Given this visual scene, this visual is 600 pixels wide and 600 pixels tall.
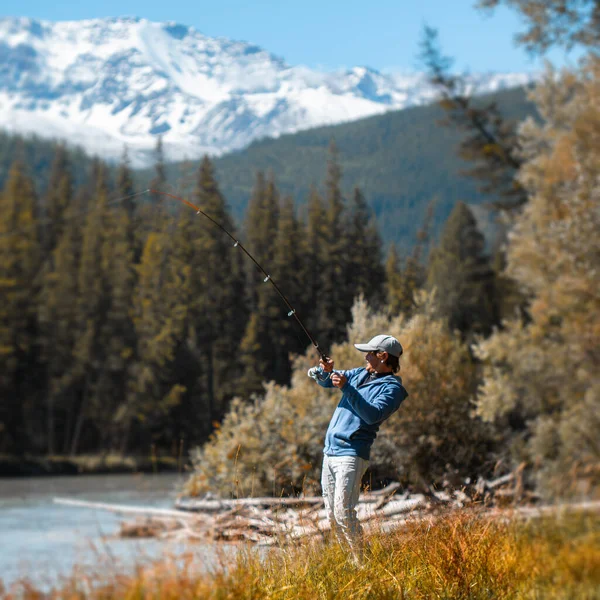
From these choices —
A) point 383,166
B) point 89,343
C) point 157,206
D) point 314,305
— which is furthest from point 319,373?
point 383,166

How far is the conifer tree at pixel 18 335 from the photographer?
51.8 metres

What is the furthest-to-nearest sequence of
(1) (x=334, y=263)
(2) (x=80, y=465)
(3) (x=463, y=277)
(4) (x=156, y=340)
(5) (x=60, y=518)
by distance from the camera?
(4) (x=156, y=340), (1) (x=334, y=263), (3) (x=463, y=277), (2) (x=80, y=465), (5) (x=60, y=518)

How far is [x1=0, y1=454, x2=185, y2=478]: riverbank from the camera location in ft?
152

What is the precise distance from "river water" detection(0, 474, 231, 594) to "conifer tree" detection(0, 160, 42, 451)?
31.2 ft

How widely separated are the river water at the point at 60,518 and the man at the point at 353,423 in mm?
898

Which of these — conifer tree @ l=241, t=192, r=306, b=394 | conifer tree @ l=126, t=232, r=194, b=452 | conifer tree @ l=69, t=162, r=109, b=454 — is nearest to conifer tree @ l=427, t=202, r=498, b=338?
conifer tree @ l=241, t=192, r=306, b=394

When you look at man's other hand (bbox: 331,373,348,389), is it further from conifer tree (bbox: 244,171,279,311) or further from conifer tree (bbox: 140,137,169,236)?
conifer tree (bbox: 140,137,169,236)

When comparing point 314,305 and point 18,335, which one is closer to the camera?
point 314,305

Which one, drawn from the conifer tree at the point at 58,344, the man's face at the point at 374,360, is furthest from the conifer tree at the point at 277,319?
the man's face at the point at 374,360

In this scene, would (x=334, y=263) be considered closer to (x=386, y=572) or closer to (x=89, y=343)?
(x=89, y=343)

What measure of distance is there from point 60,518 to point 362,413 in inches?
913

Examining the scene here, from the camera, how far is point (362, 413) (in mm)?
5672

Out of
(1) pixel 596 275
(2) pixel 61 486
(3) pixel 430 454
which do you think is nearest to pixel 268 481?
(3) pixel 430 454

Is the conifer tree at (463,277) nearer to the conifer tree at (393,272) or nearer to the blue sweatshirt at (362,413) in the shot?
the conifer tree at (393,272)
